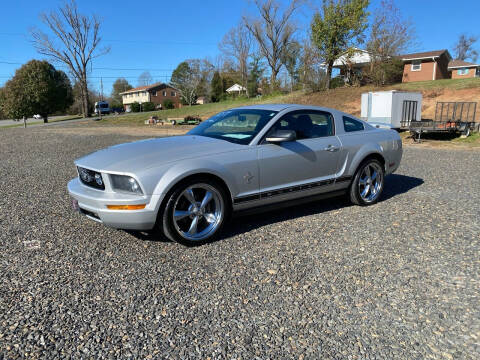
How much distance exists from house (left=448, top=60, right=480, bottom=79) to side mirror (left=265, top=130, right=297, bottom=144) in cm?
4995

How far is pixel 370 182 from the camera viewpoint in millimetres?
5449

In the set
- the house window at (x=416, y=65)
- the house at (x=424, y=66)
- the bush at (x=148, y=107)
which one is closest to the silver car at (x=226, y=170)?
the house at (x=424, y=66)

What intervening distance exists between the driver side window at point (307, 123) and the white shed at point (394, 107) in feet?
37.9

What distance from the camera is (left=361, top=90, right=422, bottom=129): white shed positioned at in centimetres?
1576

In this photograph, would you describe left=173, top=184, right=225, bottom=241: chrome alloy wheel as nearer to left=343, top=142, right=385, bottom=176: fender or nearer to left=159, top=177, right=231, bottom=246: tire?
left=159, top=177, right=231, bottom=246: tire

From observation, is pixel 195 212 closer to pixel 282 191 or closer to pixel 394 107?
pixel 282 191

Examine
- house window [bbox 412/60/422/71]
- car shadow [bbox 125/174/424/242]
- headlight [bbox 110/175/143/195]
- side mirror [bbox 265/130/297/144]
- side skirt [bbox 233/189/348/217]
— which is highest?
house window [bbox 412/60/422/71]

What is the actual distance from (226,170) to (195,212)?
1.81 feet

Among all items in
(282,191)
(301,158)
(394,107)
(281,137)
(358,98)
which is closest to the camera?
(281,137)

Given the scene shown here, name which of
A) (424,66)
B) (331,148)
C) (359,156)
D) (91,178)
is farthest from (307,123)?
(424,66)

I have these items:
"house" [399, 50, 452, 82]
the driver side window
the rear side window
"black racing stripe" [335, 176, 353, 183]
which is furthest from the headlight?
"house" [399, 50, 452, 82]

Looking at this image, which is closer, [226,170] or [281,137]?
[226,170]

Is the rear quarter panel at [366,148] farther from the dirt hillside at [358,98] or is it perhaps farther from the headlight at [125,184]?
the dirt hillside at [358,98]

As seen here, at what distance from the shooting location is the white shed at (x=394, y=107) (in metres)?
15.8
